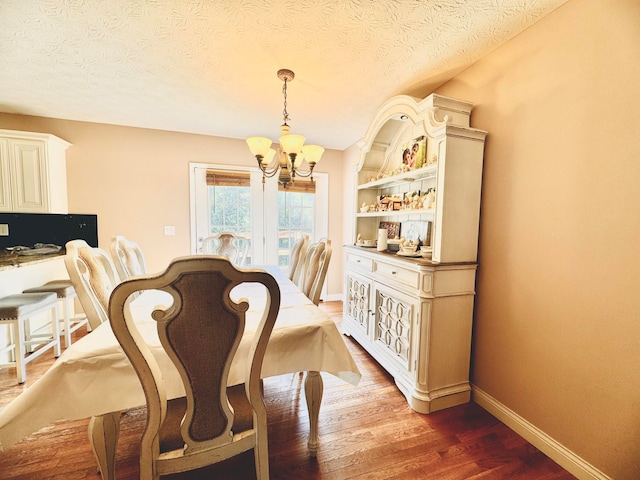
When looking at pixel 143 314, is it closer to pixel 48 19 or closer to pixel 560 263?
pixel 48 19

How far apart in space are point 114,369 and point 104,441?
0.33 meters

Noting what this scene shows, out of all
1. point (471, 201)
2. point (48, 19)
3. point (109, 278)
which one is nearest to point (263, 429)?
point (109, 278)

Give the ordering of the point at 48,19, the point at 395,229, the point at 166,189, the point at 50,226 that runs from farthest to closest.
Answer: the point at 166,189 < the point at 50,226 < the point at 395,229 < the point at 48,19

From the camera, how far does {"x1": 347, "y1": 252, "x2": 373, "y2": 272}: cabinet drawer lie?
7.91 ft

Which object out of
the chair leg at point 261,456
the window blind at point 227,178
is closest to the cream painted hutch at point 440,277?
the chair leg at point 261,456

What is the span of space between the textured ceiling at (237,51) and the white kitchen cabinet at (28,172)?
0.34m

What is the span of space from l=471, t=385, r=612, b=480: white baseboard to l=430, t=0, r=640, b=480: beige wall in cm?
3

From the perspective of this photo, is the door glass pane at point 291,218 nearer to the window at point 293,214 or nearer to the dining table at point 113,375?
the window at point 293,214

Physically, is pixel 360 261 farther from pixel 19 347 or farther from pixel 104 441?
pixel 19 347

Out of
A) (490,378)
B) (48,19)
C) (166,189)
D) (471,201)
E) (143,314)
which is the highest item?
(48,19)

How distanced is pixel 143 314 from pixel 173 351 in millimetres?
685

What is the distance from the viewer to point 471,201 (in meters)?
1.78

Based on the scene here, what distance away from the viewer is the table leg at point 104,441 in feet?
3.36

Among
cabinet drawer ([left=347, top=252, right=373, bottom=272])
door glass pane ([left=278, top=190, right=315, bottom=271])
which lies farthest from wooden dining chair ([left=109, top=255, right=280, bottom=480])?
door glass pane ([left=278, top=190, right=315, bottom=271])
